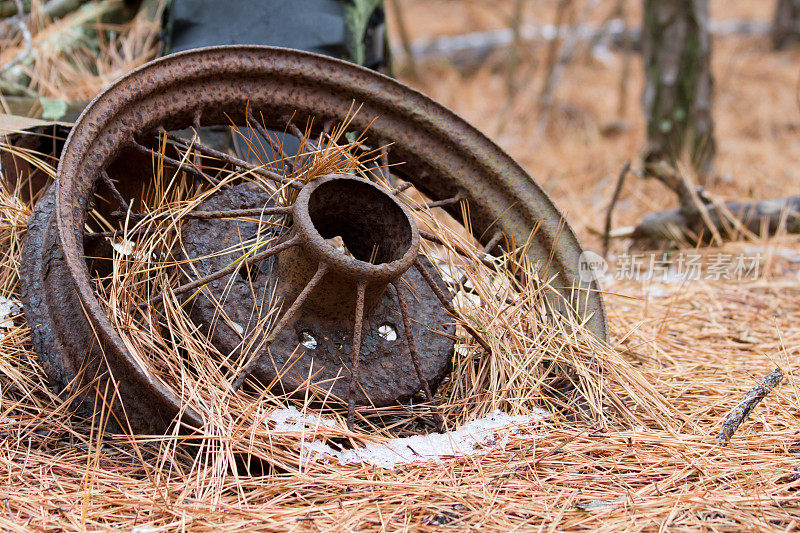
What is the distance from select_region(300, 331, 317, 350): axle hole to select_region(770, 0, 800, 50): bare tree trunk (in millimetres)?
8169

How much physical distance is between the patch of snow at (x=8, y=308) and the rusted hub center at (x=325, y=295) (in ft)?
1.64

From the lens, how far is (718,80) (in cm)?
687

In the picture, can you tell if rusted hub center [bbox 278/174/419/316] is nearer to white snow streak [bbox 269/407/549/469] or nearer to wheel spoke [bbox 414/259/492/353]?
wheel spoke [bbox 414/259/492/353]

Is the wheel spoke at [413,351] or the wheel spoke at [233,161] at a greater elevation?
the wheel spoke at [233,161]

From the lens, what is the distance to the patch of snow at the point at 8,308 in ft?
6.00

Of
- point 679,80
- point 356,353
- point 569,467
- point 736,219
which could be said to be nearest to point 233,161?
point 356,353

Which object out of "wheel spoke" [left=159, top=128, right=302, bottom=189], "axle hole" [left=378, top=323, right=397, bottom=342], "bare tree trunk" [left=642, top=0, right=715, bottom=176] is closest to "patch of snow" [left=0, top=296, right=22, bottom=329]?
"wheel spoke" [left=159, top=128, right=302, bottom=189]

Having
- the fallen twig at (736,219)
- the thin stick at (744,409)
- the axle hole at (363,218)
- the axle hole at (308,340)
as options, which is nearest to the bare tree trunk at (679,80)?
the fallen twig at (736,219)

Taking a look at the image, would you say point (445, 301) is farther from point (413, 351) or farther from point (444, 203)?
point (444, 203)

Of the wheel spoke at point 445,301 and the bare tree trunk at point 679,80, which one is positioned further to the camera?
the bare tree trunk at point 679,80

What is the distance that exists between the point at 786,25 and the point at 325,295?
8183 mm

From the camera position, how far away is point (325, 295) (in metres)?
1.79

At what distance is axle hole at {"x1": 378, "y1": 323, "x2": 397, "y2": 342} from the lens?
1.91 meters

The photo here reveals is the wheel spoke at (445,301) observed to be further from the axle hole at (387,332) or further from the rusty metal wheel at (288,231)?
the axle hole at (387,332)
